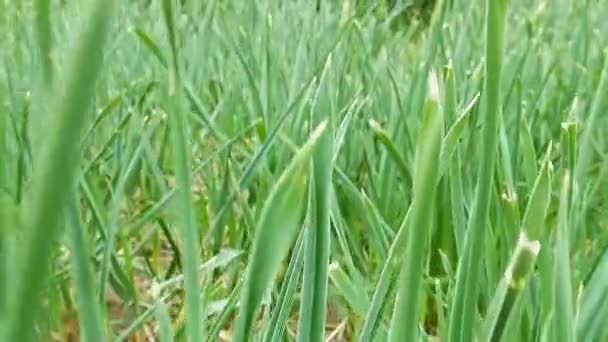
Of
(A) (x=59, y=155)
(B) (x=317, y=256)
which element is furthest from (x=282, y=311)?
(A) (x=59, y=155)

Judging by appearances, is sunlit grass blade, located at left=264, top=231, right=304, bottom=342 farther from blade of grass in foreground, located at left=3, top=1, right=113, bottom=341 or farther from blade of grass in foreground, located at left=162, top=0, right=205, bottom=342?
blade of grass in foreground, located at left=3, top=1, right=113, bottom=341

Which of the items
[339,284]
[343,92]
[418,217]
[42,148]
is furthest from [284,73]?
[42,148]

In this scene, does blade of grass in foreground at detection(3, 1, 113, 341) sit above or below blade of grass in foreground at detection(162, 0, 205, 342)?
above

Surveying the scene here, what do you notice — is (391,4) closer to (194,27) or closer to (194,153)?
(194,27)

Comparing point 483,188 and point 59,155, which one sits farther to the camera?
point 483,188

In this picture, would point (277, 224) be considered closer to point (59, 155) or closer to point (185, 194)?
point (185, 194)

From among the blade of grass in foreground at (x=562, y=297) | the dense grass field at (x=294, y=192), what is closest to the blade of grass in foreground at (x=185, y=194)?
the dense grass field at (x=294, y=192)

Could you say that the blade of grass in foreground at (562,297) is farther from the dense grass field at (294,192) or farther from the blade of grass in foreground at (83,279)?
the blade of grass in foreground at (83,279)

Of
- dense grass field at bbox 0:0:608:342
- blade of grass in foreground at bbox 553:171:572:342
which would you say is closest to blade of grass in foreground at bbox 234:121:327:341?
dense grass field at bbox 0:0:608:342
